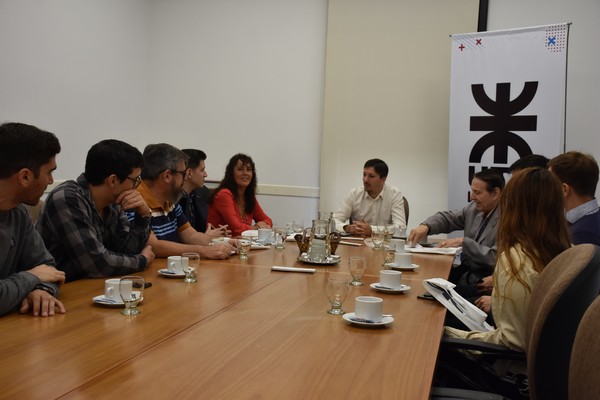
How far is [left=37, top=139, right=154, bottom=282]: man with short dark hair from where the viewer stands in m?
2.39

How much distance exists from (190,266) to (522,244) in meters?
1.29

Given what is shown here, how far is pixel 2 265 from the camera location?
2010 mm

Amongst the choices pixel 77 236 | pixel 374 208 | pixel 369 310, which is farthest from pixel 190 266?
pixel 374 208

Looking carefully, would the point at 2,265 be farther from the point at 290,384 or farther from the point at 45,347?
the point at 290,384

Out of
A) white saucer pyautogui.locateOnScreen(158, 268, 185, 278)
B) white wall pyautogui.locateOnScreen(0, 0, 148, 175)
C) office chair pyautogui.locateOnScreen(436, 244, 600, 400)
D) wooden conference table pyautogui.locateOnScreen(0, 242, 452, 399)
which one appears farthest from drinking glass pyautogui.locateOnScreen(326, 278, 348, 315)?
white wall pyautogui.locateOnScreen(0, 0, 148, 175)

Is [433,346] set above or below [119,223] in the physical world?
below

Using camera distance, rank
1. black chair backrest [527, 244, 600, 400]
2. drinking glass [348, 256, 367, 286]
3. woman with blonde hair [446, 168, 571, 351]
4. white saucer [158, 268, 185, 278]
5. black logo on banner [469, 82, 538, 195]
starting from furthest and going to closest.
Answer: black logo on banner [469, 82, 538, 195] → white saucer [158, 268, 185, 278] → drinking glass [348, 256, 367, 286] → woman with blonde hair [446, 168, 571, 351] → black chair backrest [527, 244, 600, 400]

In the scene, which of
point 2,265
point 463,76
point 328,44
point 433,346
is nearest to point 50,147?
point 2,265

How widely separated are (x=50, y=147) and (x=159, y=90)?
487cm

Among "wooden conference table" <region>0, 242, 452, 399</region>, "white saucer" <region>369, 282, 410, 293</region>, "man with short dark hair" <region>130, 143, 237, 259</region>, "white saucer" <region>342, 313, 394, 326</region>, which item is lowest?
"wooden conference table" <region>0, 242, 452, 399</region>

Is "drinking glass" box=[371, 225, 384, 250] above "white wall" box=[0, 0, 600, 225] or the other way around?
the other way around

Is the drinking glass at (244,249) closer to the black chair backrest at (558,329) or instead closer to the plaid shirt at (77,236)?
the plaid shirt at (77,236)

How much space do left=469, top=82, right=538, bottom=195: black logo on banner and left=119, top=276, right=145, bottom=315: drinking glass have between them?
3.99 m

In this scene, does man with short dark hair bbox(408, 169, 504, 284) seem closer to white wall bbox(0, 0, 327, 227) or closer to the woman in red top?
the woman in red top
